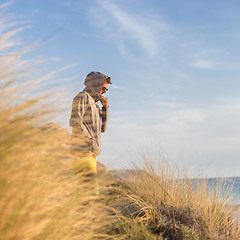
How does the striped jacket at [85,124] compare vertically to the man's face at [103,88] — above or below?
below

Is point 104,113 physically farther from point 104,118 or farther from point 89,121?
point 89,121

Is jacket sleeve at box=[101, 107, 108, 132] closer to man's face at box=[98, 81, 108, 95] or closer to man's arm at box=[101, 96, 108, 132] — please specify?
man's arm at box=[101, 96, 108, 132]

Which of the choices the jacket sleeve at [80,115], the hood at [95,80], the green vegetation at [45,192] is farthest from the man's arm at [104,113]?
the green vegetation at [45,192]

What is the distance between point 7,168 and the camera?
6.15 feet

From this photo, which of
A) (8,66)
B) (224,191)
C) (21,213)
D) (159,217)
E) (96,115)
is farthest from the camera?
(224,191)

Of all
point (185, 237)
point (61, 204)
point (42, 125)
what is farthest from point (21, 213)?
point (185, 237)

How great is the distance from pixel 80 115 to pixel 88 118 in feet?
1.00

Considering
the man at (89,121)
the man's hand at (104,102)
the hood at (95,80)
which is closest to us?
the man at (89,121)

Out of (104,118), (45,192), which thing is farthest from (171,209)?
(45,192)

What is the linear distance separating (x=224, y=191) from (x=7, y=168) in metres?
4.10

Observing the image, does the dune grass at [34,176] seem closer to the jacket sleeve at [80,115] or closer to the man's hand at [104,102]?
the jacket sleeve at [80,115]

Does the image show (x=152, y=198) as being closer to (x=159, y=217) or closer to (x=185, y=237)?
(x=159, y=217)

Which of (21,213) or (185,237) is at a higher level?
(21,213)

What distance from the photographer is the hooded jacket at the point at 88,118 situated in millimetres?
3432
